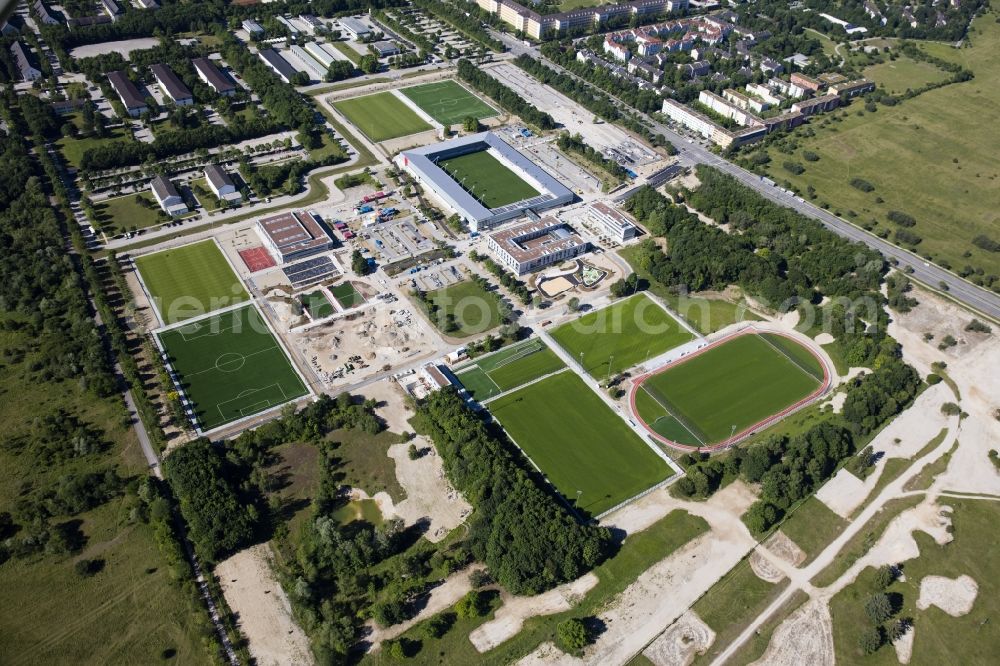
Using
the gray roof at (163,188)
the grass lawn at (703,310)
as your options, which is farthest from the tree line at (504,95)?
the gray roof at (163,188)

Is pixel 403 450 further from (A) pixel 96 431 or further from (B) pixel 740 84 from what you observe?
(B) pixel 740 84

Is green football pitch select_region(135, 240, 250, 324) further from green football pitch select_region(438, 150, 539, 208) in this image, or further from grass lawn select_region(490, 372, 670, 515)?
green football pitch select_region(438, 150, 539, 208)

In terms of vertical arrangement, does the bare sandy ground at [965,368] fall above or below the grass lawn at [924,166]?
below

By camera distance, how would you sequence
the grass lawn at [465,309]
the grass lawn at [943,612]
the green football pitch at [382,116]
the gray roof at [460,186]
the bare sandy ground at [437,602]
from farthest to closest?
the green football pitch at [382,116] < the gray roof at [460,186] < the grass lawn at [465,309] < the grass lawn at [943,612] < the bare sandy ground at [437,602]

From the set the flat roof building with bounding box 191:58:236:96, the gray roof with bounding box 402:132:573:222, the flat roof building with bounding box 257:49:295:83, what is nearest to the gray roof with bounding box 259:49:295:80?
the flat roof building with bounding box 257:49:295:83

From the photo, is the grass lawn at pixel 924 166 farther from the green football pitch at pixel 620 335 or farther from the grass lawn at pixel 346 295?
the grass lawn at pixel 346 295

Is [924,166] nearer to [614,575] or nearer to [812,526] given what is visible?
[812,526]
